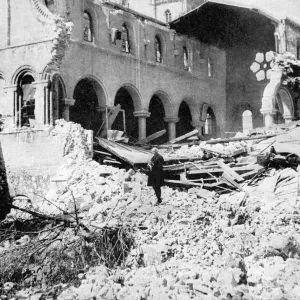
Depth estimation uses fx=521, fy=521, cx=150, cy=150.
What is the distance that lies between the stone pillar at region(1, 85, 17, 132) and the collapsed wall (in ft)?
2.50

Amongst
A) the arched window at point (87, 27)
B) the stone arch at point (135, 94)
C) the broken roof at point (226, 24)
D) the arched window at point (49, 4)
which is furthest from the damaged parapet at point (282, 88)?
the arched window at point (49, 4)

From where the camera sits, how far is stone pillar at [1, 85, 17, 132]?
62.8 ft

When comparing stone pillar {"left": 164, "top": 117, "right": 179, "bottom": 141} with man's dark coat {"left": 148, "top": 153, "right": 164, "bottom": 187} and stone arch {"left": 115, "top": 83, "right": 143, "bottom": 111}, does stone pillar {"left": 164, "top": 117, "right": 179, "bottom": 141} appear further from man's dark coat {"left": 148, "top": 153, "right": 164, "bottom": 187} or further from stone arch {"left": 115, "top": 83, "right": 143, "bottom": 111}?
man's dark coat {"left": 148, "top": 153, "right": 164, "bottom": 187}

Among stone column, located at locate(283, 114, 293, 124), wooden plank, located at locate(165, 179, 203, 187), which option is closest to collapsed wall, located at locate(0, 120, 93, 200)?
wooden plank, located at locate(165, 179, 203, 187)

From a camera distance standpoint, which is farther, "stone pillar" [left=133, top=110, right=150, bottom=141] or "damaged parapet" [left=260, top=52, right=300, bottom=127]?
"stone pillar" [left=133, top=110, right=150, bottom=141]

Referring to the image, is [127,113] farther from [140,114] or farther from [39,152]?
[39,152]

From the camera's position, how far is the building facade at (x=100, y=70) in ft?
61.4

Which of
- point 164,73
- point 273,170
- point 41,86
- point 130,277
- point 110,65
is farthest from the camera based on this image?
point 164,73

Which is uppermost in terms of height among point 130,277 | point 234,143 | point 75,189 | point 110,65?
point 110,65

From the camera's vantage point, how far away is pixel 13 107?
64.0 feet

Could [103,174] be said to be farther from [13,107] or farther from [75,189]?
[13,107]

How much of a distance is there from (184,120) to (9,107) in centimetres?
1369

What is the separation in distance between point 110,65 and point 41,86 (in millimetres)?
5734

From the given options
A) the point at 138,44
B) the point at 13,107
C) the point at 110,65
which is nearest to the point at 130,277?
the point at 13,107
